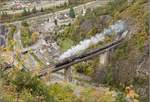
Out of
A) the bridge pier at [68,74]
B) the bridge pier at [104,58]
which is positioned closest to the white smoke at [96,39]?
the bridge pier at [104,58]

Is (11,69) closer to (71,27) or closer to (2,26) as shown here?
(71,27)

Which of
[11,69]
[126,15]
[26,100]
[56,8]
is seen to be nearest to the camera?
[26,100]

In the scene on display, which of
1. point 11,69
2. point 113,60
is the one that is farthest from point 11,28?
point 11,69

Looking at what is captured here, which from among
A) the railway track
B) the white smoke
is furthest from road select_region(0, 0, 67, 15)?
the railway track

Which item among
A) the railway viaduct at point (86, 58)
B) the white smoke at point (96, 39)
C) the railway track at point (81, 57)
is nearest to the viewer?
the railway track at point (81, 57)

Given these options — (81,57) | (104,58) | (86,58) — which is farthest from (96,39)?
(81,57)

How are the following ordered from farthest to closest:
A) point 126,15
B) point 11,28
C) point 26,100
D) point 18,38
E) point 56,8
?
point 56,8, point 11,28, point 18,38, point 126,15, point 26,100

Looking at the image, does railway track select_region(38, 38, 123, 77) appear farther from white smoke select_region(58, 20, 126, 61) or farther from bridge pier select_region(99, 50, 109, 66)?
white smoke select_region(58, 20, 126, 61)

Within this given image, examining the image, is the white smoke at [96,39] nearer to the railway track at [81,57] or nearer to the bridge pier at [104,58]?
the railway track at [81,57]
